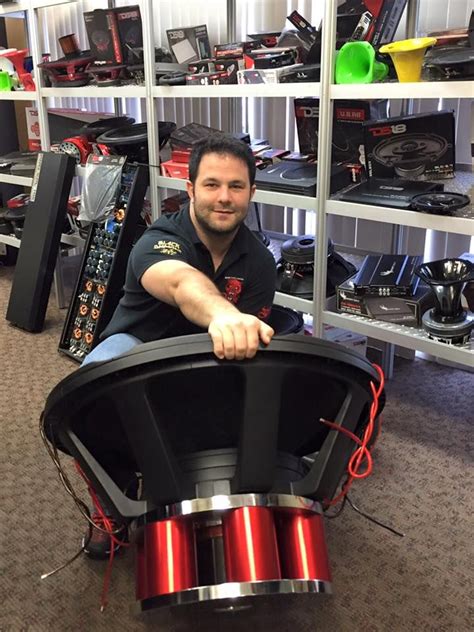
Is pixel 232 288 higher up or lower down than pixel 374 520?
higher up

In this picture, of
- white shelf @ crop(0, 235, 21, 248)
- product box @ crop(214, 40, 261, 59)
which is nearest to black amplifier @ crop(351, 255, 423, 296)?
product box @ crop(214, 40, 261, 59)

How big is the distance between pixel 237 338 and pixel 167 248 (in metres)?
0.68

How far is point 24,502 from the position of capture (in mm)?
1813

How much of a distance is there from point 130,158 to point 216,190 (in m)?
1.43

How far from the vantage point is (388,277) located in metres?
2.19

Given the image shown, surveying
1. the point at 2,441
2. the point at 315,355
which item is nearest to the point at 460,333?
the point at 315,355

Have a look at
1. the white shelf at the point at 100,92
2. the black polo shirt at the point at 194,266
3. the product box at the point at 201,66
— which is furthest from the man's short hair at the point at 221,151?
the white shelf at the point at 100,92

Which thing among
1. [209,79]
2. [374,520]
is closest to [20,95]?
[209,79]

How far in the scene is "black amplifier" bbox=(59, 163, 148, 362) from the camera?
105 inches

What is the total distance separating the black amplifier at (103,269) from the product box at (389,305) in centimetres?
100

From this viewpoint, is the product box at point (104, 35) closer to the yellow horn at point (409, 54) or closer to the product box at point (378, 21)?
the product box at point (378, 21)

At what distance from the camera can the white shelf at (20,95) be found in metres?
3.21

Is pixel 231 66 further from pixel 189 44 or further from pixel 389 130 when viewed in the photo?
pixel 389 130

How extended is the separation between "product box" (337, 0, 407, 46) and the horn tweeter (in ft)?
2.59
